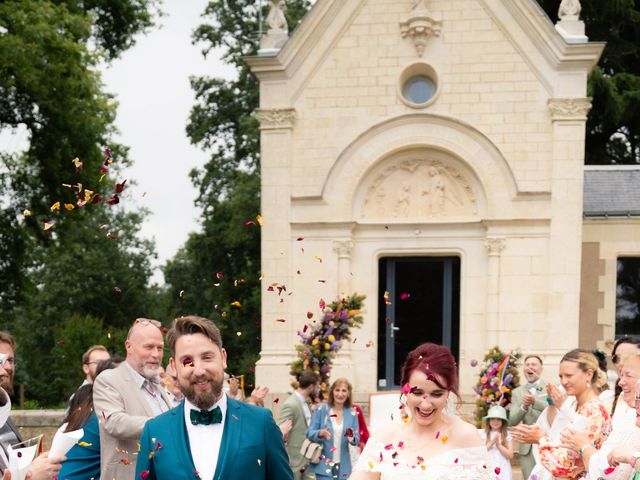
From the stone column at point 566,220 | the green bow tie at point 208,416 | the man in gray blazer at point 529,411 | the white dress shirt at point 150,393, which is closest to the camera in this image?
the green bow tie at point 208,416

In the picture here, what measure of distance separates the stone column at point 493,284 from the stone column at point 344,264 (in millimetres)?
2685

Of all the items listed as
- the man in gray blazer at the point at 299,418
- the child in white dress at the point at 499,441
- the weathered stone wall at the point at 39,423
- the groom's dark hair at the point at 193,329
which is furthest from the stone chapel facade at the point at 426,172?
the groom's dark hair at the point at 193,329

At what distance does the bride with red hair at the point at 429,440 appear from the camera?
17.3 ft

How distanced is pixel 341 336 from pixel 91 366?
5190 mm

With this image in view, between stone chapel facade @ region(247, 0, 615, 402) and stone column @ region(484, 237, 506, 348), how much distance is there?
0.10 ft

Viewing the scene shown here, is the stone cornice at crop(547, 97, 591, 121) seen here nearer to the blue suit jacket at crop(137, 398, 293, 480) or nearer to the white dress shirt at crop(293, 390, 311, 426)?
the white dress shirt at crop(293, 390, 311, 426)

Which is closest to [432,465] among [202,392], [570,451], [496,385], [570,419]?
[202,392]

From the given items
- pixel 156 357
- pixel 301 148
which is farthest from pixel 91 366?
pixel 301 148

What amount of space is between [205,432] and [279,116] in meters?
16.5

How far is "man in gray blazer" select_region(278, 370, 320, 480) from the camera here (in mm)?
12106

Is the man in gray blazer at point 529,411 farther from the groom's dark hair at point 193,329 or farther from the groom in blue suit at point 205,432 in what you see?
the groom's dark hair at point 193,329

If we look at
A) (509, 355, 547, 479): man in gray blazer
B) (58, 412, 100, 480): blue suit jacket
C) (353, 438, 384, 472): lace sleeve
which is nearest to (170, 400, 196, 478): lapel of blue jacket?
(353, 438, 384, 472): lace sleeve

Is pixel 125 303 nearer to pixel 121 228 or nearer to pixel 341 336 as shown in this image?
pixel 121 228

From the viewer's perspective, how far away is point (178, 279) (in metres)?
39.2
